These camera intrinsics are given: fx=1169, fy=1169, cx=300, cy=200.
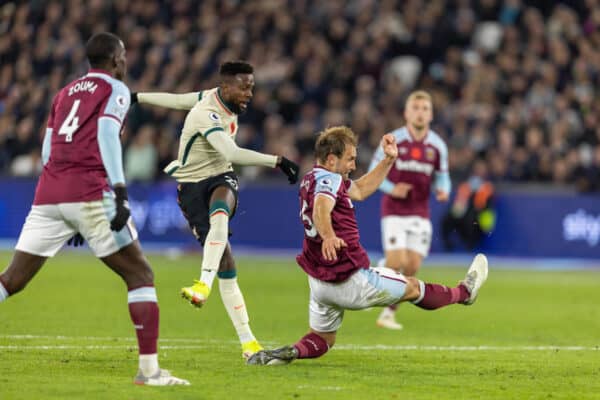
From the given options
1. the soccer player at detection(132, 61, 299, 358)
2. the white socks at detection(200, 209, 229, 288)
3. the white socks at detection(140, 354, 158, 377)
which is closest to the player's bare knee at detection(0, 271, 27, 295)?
the white socks at detection(140, 354, 158, 377)

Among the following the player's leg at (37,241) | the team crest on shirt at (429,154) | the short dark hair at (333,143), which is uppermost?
the short dark hair at (333,143)

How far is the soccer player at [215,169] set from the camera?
10.1 metres

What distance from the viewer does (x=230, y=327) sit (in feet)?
41.9

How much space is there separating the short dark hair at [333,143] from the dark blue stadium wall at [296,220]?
12610 mm

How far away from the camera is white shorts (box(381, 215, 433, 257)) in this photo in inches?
543

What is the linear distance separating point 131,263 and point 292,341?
12.0 feet

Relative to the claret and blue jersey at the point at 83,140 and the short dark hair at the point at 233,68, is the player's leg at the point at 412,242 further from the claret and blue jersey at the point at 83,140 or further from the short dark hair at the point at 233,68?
the claret and blue jersey at the point at 83,140

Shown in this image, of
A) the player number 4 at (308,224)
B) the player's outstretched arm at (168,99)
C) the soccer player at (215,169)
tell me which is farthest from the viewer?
the player's outstretched arm at (168,99)

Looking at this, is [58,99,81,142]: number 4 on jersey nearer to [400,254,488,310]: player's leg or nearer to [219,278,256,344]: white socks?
[219,278,256,344]: white socks

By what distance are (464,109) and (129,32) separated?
8.56 meters

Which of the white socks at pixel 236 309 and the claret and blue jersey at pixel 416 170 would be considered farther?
the claret and blue jersey at pixel 416 170

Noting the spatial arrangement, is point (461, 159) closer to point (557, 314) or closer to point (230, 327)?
point (557, 314)

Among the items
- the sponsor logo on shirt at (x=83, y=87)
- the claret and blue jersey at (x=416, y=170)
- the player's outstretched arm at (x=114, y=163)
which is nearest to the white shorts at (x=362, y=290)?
the player's outstretched arm at (x=114, y=163)

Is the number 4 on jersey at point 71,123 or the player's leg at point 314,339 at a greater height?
the number 4 on jersey at point 71,123
